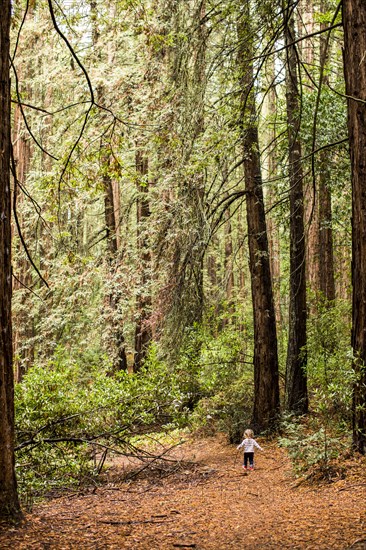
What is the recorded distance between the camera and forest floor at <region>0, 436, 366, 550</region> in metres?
4.51

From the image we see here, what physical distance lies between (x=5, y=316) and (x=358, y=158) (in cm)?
494

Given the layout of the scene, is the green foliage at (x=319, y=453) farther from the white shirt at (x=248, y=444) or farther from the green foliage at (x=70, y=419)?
the green foliage at (x=70, y=419)

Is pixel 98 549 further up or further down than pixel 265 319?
further down

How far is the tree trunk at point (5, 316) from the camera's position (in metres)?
4.43

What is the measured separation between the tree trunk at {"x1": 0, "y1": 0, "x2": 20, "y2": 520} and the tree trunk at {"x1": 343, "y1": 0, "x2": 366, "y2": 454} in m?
4.46

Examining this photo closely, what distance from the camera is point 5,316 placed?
4473mm

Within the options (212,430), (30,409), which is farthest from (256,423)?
(30,409)

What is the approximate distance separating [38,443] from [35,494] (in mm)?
684

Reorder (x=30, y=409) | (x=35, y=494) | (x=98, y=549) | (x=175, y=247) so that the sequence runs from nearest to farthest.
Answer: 1. (x=98, y=549)
2. (x=35, y=494)
3. (x=30, y=409)
4. (x=175, y=247)

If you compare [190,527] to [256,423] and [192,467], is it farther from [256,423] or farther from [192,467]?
[256,423]

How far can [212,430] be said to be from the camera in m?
14.3

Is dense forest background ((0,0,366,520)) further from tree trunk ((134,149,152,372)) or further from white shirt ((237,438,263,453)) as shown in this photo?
white shirt ((237,438,263,453))

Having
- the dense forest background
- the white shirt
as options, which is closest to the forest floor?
the white shirt

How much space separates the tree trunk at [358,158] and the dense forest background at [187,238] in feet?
0.12
